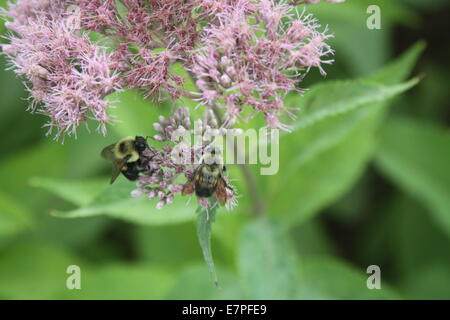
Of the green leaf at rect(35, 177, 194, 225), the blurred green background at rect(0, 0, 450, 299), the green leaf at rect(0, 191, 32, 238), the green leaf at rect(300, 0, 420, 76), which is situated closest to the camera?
the green leaf at rect(35, 177, 194, 225)

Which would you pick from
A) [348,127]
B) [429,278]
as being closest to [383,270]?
[429,278]

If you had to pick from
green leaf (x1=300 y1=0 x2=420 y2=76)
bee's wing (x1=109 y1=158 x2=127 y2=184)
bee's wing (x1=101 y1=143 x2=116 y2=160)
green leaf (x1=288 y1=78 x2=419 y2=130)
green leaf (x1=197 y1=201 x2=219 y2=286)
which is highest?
green leaf (x1=300 y1=0 x2=420 y2=76)

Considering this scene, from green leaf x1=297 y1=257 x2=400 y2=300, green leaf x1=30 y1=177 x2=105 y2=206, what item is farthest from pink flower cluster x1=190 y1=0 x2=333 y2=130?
green leaf x1=297 y1=257 x2=400 y2=300

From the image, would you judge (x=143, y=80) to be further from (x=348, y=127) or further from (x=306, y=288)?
(x=306, y=288)

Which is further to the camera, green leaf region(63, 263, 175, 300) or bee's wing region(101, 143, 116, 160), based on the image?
green leaf region(63, 263, 175, 300)

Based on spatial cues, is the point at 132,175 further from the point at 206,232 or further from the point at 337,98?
the point at 337,98

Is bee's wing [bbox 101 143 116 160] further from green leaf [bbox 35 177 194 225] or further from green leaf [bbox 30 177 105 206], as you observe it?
green leaf [bbox 30 177 105 206]

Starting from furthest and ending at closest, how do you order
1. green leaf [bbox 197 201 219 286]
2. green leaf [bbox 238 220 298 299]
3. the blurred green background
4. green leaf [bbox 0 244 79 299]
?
green leaf [bbox 0 244 79 299] → the blurred green background → green leaf [bbox 238 220 298 299] → green leaf [bbox 197 201 219 286]
